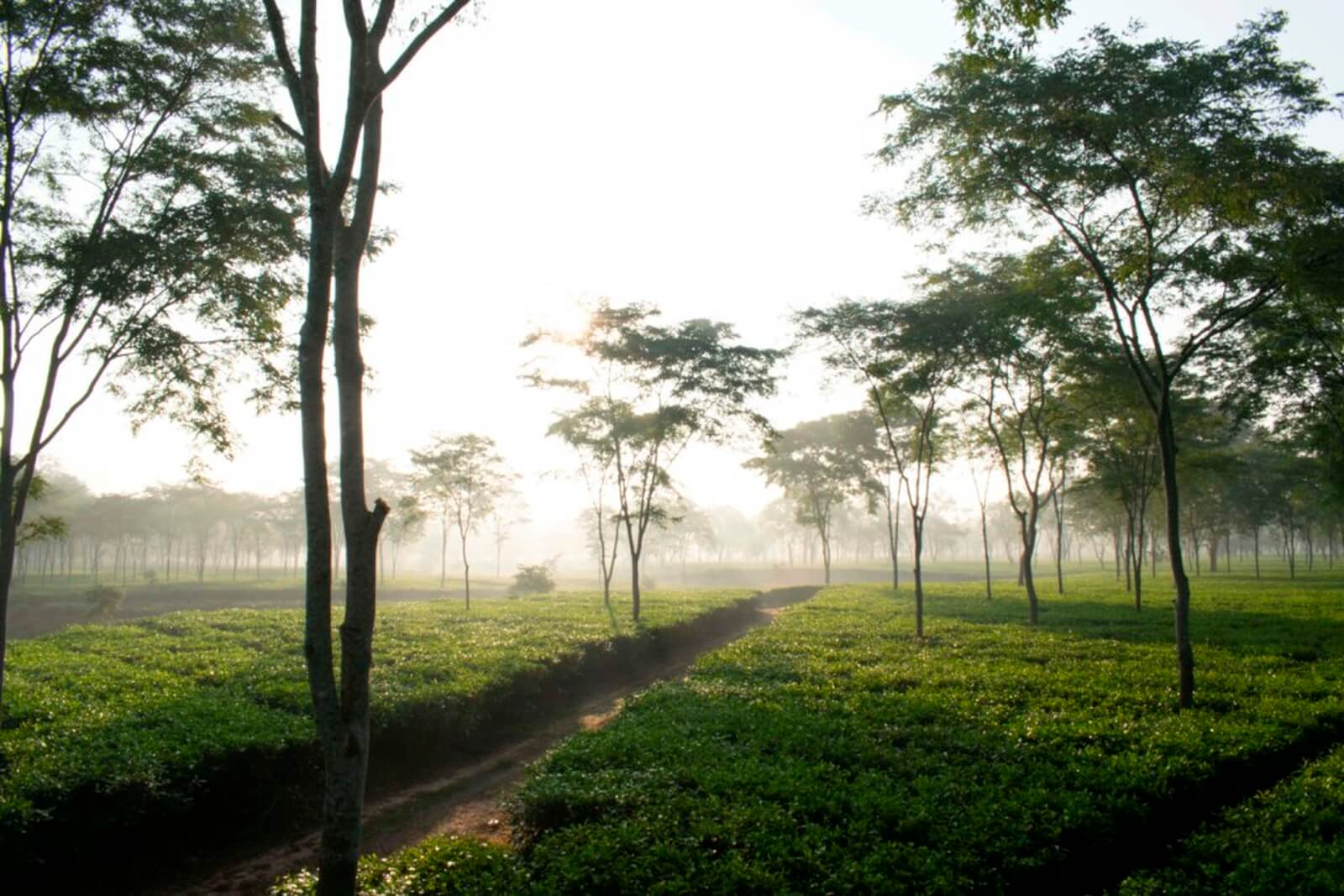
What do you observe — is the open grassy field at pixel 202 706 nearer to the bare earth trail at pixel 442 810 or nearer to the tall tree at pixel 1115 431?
the bare earth trail at pixel 442 810

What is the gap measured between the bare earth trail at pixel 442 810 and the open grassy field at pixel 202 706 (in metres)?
0.79

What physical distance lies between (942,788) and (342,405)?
302 inches

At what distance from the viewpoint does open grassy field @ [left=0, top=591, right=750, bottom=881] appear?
836cm

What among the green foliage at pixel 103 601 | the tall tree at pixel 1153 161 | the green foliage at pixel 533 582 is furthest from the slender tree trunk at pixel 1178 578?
the green foliage at pixel 103 601

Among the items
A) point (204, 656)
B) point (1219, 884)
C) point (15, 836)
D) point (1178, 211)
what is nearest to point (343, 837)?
point (15, 836)

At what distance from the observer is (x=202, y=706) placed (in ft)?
37.8

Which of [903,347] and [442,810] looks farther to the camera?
[903,347]

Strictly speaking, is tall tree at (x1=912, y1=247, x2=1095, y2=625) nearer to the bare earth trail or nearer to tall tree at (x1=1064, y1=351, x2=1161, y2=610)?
tall tree at (x1=1064, y1=351, x2=1161, y2=610)

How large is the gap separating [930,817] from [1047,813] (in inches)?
47.8

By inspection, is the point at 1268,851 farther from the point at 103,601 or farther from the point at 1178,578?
the point at 103,601

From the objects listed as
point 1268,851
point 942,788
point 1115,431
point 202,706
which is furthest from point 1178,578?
point 1115,431

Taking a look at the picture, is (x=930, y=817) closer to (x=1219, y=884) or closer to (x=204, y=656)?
(x=1219, y=884)

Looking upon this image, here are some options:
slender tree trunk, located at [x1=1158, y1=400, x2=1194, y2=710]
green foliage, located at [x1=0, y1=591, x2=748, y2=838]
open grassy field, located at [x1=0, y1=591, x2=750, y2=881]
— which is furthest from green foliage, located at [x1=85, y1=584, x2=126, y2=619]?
slender tree trunk, located at [x1=1158, y1=400, x2=1194, y2=710]

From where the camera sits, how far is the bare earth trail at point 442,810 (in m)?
8.81
